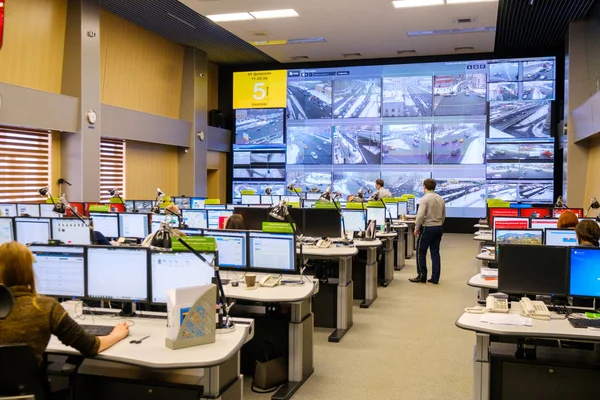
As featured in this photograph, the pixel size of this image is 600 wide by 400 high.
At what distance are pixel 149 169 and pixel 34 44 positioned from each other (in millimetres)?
4400

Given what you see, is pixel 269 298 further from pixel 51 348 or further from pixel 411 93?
pixel 411 93

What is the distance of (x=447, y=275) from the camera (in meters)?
9.27

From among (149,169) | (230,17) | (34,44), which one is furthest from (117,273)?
(149,169)

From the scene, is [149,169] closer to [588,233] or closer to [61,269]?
[61,269]

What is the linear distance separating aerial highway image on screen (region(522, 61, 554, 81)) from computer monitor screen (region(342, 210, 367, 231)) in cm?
864

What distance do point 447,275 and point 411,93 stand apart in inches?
276

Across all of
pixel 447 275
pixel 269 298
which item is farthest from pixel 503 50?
pixel 269 298

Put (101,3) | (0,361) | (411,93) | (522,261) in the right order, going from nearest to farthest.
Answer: (0,361) → (522,261) → (101,3) → (411,93)

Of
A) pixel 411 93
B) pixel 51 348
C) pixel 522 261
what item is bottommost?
pixel 51 348

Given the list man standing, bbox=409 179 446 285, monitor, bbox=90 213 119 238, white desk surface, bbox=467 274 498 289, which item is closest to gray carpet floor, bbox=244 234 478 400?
man standing, bbox=409 179 446 285

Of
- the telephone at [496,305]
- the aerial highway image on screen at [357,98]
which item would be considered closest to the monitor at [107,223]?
the telephone at [496,305]

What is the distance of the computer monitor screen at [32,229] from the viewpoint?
5766 mm

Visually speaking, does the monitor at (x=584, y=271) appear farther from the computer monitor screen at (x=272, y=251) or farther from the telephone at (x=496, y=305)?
the computer monitor screen at (x=272, y=251)

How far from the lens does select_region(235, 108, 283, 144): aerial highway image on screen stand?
53.1 ft
